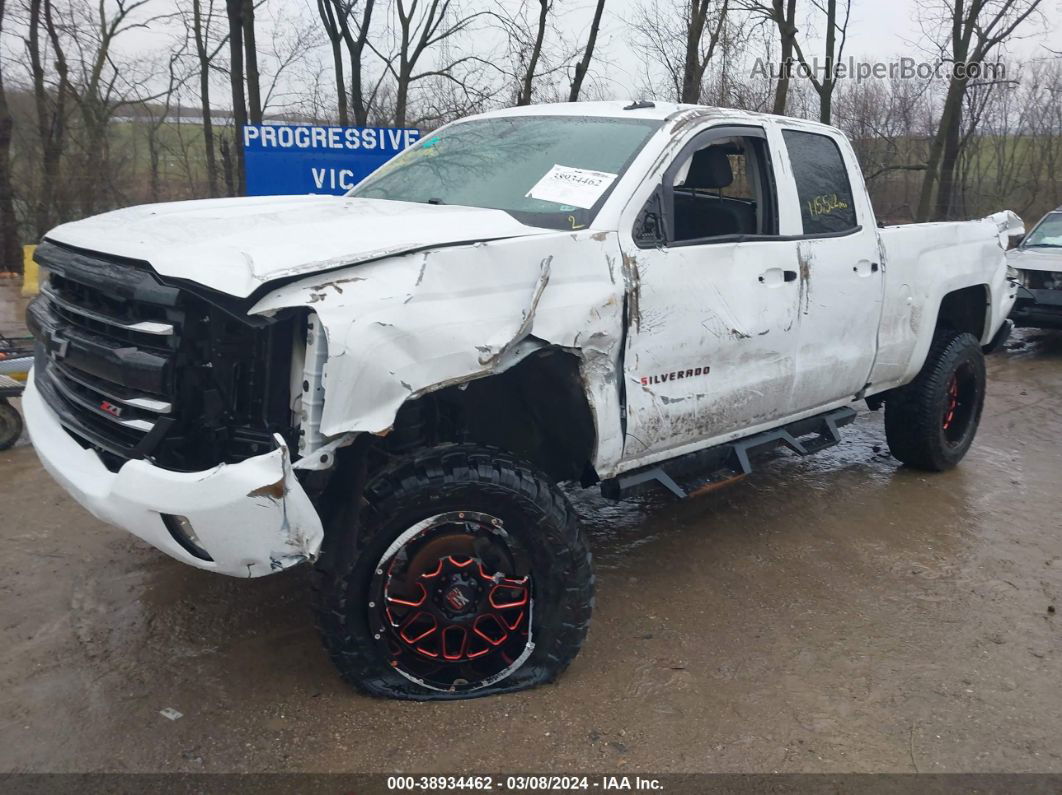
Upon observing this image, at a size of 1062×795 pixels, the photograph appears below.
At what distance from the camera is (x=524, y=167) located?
3738mm

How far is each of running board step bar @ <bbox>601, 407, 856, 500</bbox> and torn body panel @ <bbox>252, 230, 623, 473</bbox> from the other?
307 mm

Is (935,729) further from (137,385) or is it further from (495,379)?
(137,385)

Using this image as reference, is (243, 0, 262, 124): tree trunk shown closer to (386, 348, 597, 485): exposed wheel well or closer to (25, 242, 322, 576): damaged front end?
(386, 348, 597, 485): exposed wheel well

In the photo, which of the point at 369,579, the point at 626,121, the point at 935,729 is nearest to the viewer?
the point at 369,579

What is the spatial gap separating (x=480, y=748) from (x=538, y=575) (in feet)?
1.90

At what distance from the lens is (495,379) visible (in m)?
3.20

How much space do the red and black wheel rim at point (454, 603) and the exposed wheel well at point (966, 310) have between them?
382cm

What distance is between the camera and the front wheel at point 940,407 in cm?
529

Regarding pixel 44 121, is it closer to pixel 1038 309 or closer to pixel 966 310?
pixel 966 310

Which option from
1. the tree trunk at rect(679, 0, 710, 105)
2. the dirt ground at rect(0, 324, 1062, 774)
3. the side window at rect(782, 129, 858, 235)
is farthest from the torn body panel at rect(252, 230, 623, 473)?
the tree trunk at rect(679, 0, 710, 105)

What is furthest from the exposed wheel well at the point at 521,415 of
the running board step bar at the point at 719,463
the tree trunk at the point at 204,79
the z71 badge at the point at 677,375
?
the tree trunk at the point at 204,79

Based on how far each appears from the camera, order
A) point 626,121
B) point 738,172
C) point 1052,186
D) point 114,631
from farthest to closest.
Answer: point 1052,186, point 738,172, point 626,121, point 114,631

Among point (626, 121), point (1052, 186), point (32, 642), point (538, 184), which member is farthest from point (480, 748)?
point (1052, 186)

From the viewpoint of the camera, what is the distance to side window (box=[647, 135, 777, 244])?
13.4 ft
